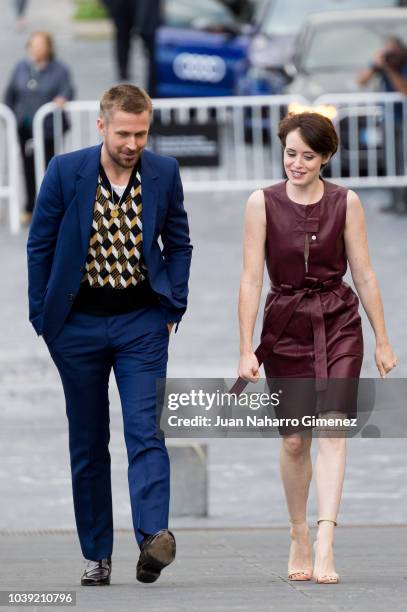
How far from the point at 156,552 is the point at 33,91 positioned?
10.5 metres

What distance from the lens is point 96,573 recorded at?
6914 mm

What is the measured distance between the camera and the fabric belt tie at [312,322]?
21.8 feet

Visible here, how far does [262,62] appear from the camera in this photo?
1950 centimetres

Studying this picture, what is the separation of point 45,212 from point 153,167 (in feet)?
1.38

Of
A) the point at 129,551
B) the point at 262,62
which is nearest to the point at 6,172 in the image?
A: the point at 262,62

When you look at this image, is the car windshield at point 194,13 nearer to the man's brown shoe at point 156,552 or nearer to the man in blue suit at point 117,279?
the man in blue suit at point 117,279

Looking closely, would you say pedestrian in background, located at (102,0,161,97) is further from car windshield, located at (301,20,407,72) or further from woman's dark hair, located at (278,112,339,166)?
woman's dark hair, located at (278,112,339,166)

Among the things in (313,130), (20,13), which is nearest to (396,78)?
(313,130)

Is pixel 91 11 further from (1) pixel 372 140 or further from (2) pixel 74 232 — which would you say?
(2) pixel 74 232

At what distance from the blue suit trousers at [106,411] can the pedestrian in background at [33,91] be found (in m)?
9.75

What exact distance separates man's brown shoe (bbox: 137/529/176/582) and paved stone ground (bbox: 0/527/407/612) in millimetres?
92

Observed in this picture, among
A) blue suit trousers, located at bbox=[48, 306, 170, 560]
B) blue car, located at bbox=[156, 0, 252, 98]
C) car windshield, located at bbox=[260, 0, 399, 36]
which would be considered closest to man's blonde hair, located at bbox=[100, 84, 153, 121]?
blue suit trousers, located at bbox=[48, 306, 170, 560]

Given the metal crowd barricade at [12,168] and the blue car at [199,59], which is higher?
the blue car at [199,59]

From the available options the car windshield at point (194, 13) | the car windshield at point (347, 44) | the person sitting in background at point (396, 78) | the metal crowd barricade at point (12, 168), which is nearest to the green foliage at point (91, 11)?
the car windshield at point (194, 13)
